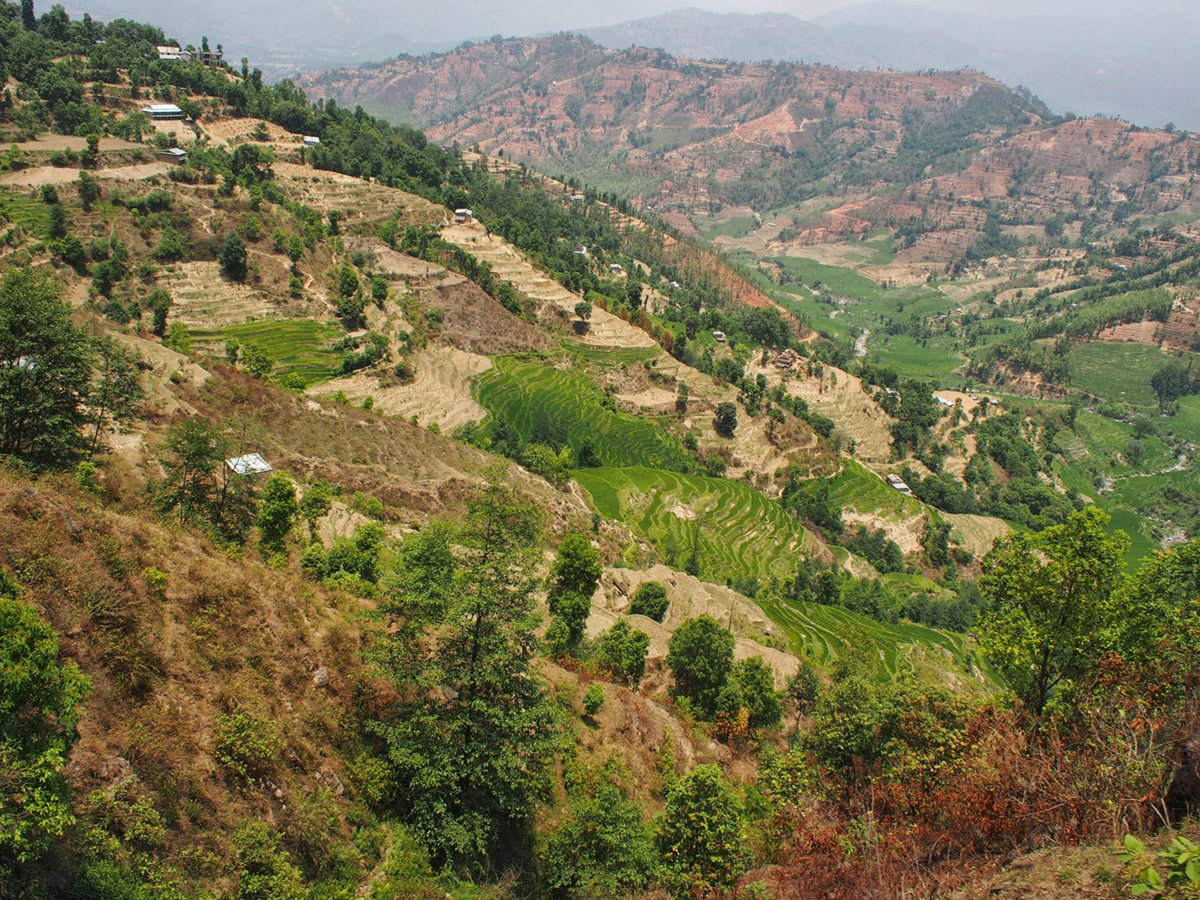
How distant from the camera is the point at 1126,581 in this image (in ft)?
50.5

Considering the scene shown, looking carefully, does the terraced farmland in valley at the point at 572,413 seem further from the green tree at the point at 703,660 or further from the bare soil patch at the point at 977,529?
the green tree at the point at 703,660

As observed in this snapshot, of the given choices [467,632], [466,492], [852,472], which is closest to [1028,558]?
[467,632]

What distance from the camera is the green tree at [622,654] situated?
102 feet

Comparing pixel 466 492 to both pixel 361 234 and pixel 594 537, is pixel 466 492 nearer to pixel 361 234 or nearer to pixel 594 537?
pixel 594 537

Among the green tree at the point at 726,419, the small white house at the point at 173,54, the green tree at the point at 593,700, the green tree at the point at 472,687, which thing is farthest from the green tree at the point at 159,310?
the small white house at the point at 173,54

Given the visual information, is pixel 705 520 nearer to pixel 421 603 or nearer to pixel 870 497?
pixel 870 497

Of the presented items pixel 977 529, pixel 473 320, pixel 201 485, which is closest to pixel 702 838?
pixel 201 485

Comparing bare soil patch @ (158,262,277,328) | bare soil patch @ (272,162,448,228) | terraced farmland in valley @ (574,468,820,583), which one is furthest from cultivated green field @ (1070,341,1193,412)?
bare soil patch @ (158,262,277,328)

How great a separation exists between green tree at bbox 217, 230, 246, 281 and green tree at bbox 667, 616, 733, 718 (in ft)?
189

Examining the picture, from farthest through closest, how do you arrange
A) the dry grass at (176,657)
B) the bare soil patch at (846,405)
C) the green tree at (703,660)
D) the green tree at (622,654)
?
the bare soil patch at (846,405), the green tree at (703,660), the green tree at (622,654), the dry grass at (176,657)

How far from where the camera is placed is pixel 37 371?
21484mm

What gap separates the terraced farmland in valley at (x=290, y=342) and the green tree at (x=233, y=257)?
21.5 ft

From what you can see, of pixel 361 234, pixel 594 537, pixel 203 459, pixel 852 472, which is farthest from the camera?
pixel 852 472

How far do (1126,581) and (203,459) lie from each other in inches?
1060
